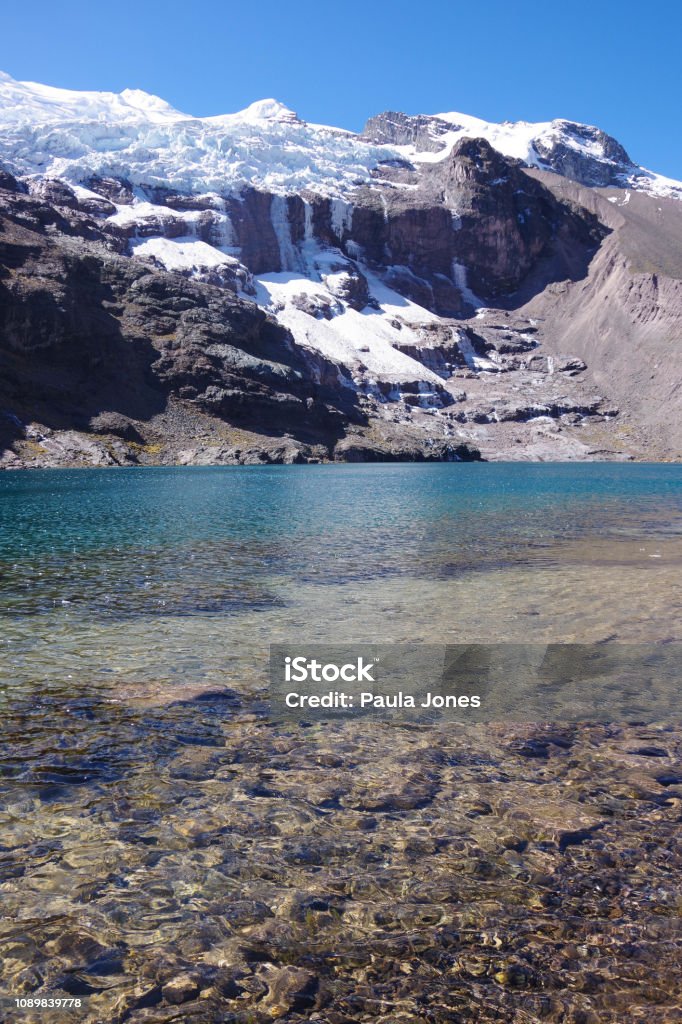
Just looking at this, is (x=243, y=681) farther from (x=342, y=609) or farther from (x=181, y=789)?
(x=342, y=609)

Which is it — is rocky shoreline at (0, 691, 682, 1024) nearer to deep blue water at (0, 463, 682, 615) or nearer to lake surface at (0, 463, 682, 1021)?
lake surface at (0, 463, 682, 1021)

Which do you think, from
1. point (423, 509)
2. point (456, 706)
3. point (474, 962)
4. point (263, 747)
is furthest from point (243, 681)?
point (423, 509)

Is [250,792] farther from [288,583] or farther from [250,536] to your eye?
[250,536]

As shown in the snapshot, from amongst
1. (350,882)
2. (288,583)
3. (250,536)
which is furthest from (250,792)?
(250,536)

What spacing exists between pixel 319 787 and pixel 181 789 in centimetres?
168

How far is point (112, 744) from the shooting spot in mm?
9773

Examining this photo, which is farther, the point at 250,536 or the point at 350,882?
the point at 250,536

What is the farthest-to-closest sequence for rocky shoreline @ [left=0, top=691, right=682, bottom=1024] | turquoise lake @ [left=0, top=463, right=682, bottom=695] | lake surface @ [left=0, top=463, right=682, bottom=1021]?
turquoise lake @ [left=0, top=463, right=682, bottom=695], lake surface @ [left=0, top=463, right=682, bottom=1021], rocky shoreline @ [left=0, top=691, right=682, bottom=1024]

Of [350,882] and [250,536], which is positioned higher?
[250,536]

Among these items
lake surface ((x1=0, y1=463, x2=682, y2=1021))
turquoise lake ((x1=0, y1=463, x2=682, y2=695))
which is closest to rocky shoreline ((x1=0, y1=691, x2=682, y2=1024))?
lake surface ((x1=0, y1=463, x2=682, y2=1021))

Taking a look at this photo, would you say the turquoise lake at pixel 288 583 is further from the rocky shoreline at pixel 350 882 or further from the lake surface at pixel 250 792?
the rocky shoreline at pixel 350 882

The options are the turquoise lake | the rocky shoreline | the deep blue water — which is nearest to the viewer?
the rocky shoreline

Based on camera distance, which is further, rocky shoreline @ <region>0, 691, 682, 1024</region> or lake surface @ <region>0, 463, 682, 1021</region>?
lake surface @ <region>0, 463, 682, 1021</region>

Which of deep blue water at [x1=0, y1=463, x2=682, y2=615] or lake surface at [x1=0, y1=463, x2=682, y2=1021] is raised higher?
deep blue water at [x1=0, y1=463, x2=682, y2=615]
